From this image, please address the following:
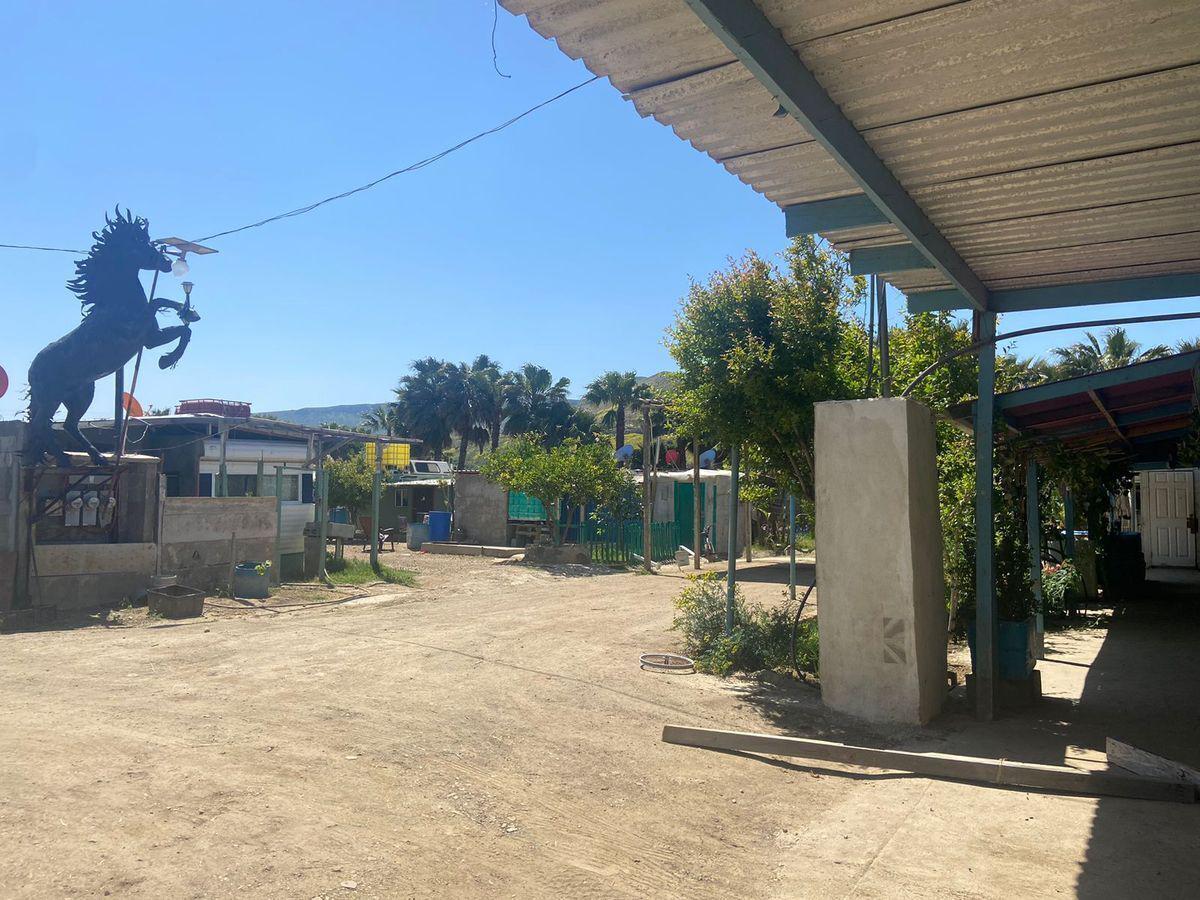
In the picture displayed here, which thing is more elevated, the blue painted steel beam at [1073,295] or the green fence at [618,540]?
the blue painted steel beam at [1073,295]

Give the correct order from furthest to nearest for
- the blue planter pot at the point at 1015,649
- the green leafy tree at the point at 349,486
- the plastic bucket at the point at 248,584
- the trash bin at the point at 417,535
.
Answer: the green leafy tree at the point at 349,486 → the trash bin at the point at 417,535 → the plastic bucket at the point at 248,584 → the blue planter pot at the point at 1015,649

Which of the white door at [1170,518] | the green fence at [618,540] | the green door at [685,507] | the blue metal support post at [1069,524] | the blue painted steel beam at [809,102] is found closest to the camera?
the blue painted steel beam at [809,102]

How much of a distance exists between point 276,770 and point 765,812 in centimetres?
288

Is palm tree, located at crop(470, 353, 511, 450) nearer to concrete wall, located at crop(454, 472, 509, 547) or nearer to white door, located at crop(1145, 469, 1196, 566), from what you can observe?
concrete wall, located at crop(454, 472, 509, 547)

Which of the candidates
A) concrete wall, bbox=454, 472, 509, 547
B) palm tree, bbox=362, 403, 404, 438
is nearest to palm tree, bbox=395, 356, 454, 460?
palm tree, bbox=362, 403, 404, 438

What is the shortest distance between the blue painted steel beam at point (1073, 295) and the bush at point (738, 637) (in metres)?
3.63

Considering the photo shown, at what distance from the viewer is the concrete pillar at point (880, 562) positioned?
6629 mm

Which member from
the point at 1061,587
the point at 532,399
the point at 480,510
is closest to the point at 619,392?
the point at 532,399

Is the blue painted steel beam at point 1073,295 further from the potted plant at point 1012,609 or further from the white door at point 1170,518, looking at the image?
the white door at point 1170,518

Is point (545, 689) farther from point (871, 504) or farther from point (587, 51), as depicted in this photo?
point (587, 51)

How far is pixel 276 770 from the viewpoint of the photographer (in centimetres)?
511

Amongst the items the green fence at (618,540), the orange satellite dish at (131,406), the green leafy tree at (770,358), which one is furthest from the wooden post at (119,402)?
the green fence at (618,540)

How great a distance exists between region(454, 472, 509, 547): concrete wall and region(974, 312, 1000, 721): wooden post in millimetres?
19703

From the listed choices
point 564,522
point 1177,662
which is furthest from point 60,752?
point 564,522
